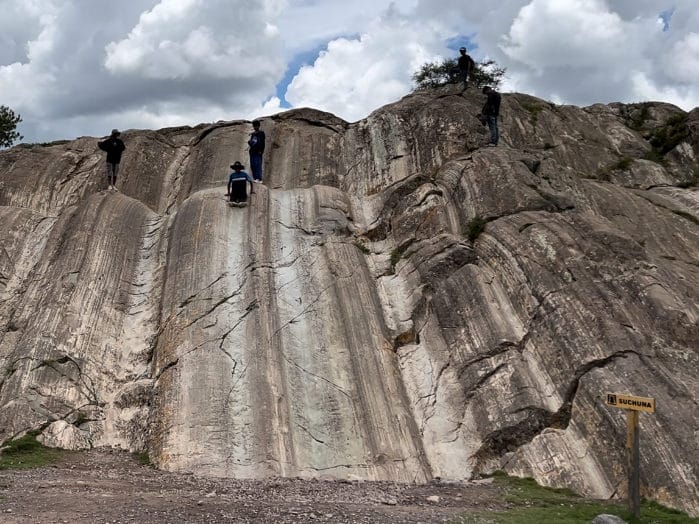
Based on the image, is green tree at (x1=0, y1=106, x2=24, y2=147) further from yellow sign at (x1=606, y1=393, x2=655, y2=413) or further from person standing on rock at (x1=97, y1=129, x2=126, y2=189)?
yellow sign at (x1=606, y1=393, x2=655, y2=413)

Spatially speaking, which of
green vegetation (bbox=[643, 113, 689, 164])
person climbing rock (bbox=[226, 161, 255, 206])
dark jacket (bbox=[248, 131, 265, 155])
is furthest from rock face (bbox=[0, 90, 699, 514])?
dark jacket (bbox=[248, 131, 265, 155])

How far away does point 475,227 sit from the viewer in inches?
762

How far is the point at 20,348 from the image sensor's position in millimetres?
16609

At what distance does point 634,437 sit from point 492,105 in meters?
16.2

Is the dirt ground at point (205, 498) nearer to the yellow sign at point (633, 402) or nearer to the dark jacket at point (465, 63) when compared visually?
the yellow sign at point (633, 402)

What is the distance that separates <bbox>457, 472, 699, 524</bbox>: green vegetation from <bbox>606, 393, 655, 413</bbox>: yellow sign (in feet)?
6.13

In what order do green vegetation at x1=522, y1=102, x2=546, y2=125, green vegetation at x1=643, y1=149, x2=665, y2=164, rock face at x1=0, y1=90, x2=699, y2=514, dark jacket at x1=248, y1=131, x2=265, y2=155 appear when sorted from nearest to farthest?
rock face at x1=0, y1=90, x2=699, y2=514 → dark jacket at x1=248, y1=131, x2=265, y2=155 → green vegetation at x1=643, y1=149, x2=665, y2=164 → green vegetation at x1=522, y1=102, x2=546, y2=125

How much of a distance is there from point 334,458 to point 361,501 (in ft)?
8.43

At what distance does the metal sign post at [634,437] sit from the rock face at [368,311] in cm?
125

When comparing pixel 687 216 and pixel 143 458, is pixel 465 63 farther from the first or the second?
pixel 143 458

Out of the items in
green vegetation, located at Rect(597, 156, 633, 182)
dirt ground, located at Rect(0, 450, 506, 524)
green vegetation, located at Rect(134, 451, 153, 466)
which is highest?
green vegetation, located at Rect(597, 156, 633, 182)

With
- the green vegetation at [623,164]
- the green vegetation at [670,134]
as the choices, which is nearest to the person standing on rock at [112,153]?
the green vegetation at [623,164]

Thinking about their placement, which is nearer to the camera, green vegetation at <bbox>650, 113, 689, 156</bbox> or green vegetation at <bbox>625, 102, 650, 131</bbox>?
green vegetation at <bbox>650, 113, 689, 156</bbox>

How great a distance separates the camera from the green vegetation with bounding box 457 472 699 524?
33.7 feet
